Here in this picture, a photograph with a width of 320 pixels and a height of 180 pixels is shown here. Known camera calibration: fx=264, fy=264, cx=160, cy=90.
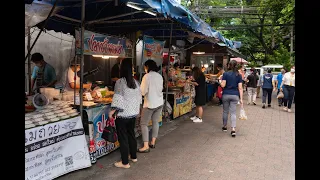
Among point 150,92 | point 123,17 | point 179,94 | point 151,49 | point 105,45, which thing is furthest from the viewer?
point 179,94

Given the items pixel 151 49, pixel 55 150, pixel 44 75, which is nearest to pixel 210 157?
pixel 55 150

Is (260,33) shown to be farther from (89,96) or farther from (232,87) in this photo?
(89,96)

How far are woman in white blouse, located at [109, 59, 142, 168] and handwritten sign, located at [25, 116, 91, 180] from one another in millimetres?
599

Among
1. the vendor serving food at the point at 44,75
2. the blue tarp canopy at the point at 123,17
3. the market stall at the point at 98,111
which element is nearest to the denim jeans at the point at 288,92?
the blue tarp canopy at the point at 123,17

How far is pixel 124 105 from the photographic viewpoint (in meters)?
4.48

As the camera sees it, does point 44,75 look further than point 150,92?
Yes

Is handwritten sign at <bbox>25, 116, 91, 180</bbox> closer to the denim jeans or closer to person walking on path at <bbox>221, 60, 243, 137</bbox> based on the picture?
person walking on path at <bbox>221, 60, 243, 137</bbox>

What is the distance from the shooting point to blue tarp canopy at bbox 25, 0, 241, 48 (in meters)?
4.80

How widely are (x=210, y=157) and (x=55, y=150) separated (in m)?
2.90

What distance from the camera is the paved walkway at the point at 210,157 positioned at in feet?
14.3

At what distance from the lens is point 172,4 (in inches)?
190

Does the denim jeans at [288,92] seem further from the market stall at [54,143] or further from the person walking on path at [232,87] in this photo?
the market stall at [54,143]
